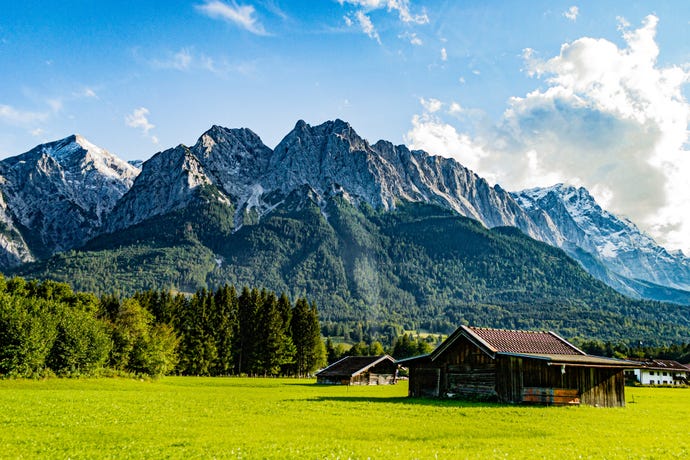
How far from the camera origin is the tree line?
64.6 m

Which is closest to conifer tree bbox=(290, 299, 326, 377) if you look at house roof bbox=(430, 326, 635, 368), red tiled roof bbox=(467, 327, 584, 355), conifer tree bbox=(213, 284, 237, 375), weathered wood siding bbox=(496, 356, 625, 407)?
conifer tree bbox=(213, 284, 237, 375)

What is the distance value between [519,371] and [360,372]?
188 ft

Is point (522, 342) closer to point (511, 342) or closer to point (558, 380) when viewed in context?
point (511, 342)

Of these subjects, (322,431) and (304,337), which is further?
(304,337)

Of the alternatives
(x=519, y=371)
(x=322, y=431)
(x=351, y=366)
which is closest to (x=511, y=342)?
(x=519, y=371)

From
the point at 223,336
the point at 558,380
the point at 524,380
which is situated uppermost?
the point at 223,336

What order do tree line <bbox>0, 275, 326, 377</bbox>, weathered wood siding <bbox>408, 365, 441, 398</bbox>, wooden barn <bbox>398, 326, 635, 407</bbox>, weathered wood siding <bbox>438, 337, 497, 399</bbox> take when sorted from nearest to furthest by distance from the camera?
1. wooden barn <bbox>398, 326, 635, 407</bbox>
2. weathered wood siding <bbox>438, 337, 497, 399</bbox>
3. weathered wood siding <bbox>408, 365, 441, 398</bbox>
4. tree line <bbox>0, 275, 326, 377</bbox>

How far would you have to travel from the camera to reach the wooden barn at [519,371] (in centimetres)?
4688

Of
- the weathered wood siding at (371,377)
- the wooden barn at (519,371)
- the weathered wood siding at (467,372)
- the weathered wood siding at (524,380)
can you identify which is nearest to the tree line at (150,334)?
the weathered wood siding at (371,377)

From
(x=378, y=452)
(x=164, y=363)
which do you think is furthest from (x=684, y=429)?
(x=164, y=363)

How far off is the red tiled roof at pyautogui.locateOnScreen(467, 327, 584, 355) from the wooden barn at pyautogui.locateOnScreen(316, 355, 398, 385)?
1811 inches

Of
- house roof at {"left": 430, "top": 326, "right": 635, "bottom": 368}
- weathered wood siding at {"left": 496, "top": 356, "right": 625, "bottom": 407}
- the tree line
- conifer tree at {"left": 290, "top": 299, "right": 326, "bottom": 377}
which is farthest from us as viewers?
conifer tree at {"left": 290, "top": 299, "right": 326, "bottom": 377}

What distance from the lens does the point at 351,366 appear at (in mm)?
103750

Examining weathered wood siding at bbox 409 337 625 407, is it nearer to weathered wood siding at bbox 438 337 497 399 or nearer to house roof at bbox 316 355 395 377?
weathered wood siding at bbox 438 337 497 399
